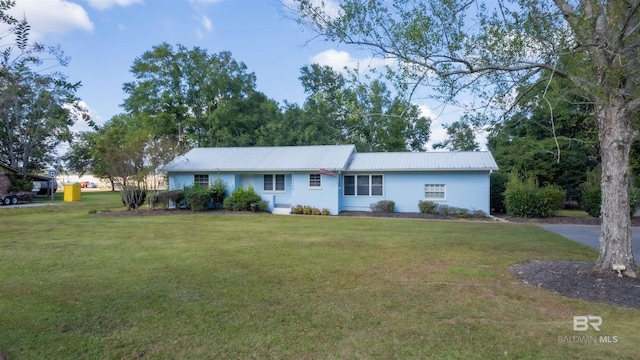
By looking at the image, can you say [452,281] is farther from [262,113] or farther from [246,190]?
[262,113]

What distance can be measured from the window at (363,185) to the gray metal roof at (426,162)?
0.69 m

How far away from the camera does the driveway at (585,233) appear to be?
10.3 metres

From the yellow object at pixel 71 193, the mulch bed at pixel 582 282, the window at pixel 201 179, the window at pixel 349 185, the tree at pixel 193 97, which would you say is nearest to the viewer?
the mulch bed at pixel 582 282

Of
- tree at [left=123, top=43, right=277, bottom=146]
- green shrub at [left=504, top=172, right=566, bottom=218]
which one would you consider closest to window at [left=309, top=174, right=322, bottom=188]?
green shrub at [left=504, top=172, right=566, bottom=218]

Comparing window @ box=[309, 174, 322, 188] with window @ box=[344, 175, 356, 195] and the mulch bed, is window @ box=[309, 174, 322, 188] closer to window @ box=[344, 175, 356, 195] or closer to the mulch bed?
window @ box=[344, 175, 356, 195]

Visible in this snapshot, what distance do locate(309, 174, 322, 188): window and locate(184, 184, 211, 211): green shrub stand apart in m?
5.55

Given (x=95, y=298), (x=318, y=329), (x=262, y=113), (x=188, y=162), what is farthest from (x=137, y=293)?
(x=262, y=113)

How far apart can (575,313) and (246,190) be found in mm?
17641

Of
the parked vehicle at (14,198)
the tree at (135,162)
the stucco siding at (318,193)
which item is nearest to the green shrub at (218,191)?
the tree at (135,162)

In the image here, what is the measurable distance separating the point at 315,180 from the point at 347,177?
1854mm

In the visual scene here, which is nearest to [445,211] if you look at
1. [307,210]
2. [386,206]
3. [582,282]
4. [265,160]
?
[386,206]

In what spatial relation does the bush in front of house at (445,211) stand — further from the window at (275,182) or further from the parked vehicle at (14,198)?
the parked vehicle at (14,198)

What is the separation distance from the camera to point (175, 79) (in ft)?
120

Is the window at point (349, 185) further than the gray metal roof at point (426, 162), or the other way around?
the window at point (349, 185)
